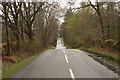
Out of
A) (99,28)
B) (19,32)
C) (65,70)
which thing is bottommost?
(65,70)

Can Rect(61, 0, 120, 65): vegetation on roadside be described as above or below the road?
above

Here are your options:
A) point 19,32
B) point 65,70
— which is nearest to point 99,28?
point 19,32

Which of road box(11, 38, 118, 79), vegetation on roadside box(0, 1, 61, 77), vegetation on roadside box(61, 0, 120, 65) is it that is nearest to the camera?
road box(11, 38, 118, 79)

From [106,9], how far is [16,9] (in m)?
22.0

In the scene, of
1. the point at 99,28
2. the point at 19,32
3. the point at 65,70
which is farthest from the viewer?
the point at 99,28

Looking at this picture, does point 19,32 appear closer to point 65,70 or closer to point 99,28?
point 65,70

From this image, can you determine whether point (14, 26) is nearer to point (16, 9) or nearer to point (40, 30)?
point (16, 9)

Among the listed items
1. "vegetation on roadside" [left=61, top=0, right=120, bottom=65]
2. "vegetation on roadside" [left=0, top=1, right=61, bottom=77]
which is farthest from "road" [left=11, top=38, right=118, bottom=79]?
"vegetation on roadside" [left=61, top=0, right=120, bottom=65]

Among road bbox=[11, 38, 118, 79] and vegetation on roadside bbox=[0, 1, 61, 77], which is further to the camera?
vegetation on roadside bbox=[0, 1, 61, 77]

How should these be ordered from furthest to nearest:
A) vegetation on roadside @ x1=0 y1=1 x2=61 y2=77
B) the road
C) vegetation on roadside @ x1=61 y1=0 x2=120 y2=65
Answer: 1. vegetation on roadside @ x1=61 y1=0 x2=120 y2=65
2. vegetation on roadside @ x1=0 y1=1 x2=61 y2=77
3. the road

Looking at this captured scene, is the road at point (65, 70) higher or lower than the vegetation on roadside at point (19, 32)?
lower

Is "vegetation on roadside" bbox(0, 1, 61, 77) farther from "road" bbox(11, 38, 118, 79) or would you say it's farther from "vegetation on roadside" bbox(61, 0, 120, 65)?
"vegetation on roadside" bbox(61, 0, 120, 65)

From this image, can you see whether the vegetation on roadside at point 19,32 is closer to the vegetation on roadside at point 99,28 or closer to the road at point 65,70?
the road at point 65,70

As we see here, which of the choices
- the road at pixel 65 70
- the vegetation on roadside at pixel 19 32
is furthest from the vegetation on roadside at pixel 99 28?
the vegetation on roadside at pixel 19 32
